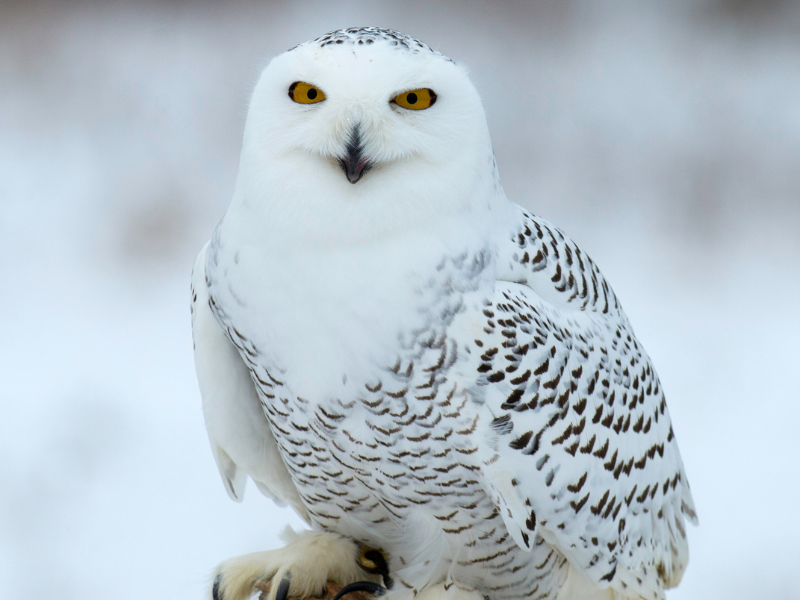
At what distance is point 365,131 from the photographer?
0.91 m

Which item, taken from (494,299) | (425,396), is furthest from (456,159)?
(425,396)

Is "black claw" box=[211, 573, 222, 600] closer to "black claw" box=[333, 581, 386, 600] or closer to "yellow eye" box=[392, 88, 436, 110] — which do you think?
"black claw" box=[333, 581, 386, 600]

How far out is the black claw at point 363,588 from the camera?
4.10ft

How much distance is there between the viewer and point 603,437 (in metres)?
1.12

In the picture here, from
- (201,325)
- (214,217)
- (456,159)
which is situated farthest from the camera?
(214,217)

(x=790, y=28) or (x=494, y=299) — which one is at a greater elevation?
(x=790, y=28)

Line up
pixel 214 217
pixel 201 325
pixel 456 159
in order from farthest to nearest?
1. pixel 214 217
2. pixel 201 325
3. pixel 456 159

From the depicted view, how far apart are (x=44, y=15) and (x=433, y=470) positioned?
7.72ft

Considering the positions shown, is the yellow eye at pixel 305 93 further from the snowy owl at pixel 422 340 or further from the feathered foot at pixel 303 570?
the feathered foot at pixel 303 570

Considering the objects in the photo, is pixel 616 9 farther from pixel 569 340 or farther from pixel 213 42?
pixel 569 340

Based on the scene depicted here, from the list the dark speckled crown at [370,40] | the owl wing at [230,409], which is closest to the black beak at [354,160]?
the dark speckled crown at [370,40]

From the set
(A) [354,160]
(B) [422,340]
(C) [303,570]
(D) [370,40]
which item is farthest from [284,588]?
(D) [370,40]

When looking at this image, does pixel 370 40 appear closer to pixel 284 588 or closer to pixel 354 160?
pixel 354 160

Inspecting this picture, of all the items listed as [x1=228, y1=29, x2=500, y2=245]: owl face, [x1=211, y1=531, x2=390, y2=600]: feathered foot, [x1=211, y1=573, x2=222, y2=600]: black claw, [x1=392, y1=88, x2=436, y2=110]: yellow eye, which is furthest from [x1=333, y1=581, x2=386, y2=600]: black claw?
[x1=392, y1=88, x2=436, y2=110]: yellow eye
